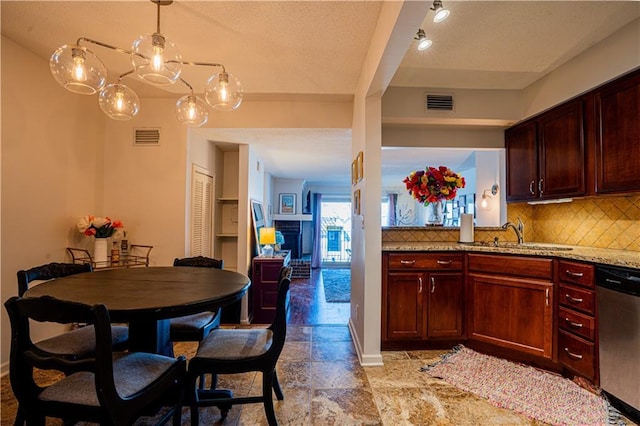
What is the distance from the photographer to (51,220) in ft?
8.36

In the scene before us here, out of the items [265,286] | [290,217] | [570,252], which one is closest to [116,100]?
[265,286]

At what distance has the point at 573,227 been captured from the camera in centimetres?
280

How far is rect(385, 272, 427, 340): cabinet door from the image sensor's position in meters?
2.65

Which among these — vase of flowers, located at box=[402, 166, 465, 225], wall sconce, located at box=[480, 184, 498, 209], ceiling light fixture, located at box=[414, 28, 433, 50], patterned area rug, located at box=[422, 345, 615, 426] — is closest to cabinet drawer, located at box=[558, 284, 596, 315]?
patterned area rug, located at box=[422, 345, 615, 426]

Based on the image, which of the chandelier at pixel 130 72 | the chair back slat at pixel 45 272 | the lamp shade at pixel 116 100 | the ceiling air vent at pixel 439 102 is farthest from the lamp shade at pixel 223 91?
the ceiling air vent at pixel 439 102

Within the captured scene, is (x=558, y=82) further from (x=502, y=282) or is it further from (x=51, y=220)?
(x=51, y=220)

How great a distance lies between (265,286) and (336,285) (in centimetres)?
231

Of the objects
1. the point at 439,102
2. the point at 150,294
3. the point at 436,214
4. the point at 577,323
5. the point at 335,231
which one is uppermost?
the point at 439,102

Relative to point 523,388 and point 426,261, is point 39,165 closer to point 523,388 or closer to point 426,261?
point 426,261

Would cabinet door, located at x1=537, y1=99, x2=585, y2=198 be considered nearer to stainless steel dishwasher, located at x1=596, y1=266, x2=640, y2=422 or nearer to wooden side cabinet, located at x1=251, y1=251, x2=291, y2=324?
stainless steel dishwasher, located at x1=596, y1=266, x2=640, y2=422

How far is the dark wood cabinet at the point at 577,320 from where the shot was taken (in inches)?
79.5

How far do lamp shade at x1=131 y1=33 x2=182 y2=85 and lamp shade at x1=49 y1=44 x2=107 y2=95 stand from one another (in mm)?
200

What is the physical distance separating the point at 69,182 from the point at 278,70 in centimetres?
222

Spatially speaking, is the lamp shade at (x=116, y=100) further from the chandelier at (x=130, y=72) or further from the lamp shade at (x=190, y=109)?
the lamp shade at (x=190, y=109)
